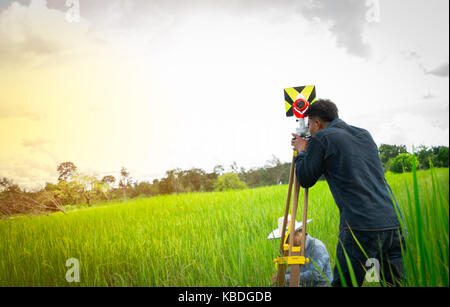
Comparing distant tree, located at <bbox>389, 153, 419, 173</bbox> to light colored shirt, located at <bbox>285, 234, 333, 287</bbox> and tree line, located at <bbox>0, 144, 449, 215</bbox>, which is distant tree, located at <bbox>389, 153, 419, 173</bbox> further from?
light colored shirt, located at <bbox>285, 234, 333, 287</bbox>

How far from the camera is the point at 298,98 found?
6.00ft

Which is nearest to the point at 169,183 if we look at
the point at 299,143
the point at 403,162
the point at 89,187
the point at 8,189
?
the point at 89,187

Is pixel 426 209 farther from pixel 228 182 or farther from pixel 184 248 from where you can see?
pixel 228 182

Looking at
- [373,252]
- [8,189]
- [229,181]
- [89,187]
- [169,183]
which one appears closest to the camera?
[373,252]

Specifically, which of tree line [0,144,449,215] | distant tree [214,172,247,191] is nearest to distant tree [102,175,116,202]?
tree line [0,144,449,215]

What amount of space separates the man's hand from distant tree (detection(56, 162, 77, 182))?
2.37 m

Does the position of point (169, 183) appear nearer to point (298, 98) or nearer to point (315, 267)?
point (315, 267)

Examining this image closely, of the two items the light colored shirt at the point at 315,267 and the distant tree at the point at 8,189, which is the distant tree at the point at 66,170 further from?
the light colored shirt at the point at 315,267

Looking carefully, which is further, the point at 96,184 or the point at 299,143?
the point at 96,184

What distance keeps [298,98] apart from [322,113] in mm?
220

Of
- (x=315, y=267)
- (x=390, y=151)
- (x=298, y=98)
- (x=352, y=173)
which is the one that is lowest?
(x=315, y=267)

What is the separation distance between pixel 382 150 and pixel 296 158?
78 centimetres

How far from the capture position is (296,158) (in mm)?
1794
